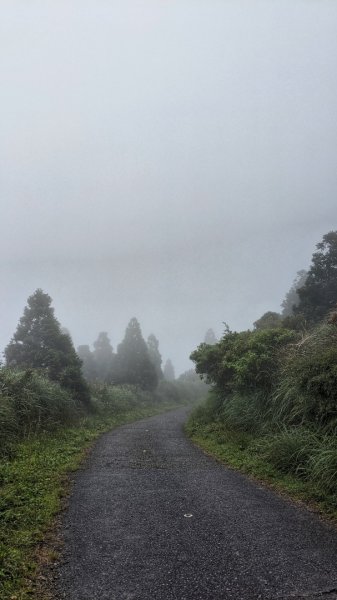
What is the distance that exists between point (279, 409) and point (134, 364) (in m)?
29.2

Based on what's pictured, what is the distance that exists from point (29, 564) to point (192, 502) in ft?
8.98

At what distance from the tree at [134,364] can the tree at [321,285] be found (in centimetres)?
2043

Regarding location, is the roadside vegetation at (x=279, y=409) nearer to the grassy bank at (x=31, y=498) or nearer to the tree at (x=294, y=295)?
the grassy bank at (x=31, y=498)

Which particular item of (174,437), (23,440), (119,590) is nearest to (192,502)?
(119,590)

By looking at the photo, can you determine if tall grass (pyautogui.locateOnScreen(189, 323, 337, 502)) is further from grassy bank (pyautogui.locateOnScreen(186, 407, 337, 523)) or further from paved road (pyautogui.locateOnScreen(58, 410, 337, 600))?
paved road (pyautogui.locateOnScreen(58, 410, 337, 600))

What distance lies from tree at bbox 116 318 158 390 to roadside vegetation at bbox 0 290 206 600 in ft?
15.4

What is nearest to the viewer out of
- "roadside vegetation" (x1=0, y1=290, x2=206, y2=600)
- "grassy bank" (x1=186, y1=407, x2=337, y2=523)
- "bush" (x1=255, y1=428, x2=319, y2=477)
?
"roadside vegetation" (x1=0, y1=290, x2=206, y2=600)

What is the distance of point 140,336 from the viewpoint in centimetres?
4172

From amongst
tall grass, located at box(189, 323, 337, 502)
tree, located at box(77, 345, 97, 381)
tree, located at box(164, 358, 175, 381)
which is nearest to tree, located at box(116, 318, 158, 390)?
tree, located at box(77, 345, 97, 381)

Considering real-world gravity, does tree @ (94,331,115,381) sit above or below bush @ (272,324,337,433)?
above

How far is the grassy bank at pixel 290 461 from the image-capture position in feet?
20.6

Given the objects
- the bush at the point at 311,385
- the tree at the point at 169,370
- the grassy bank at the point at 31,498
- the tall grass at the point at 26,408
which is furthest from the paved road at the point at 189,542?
the tree at the point at 169,370

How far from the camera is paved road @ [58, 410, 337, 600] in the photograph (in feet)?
12.3

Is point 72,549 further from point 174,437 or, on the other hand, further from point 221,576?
point 174,437
